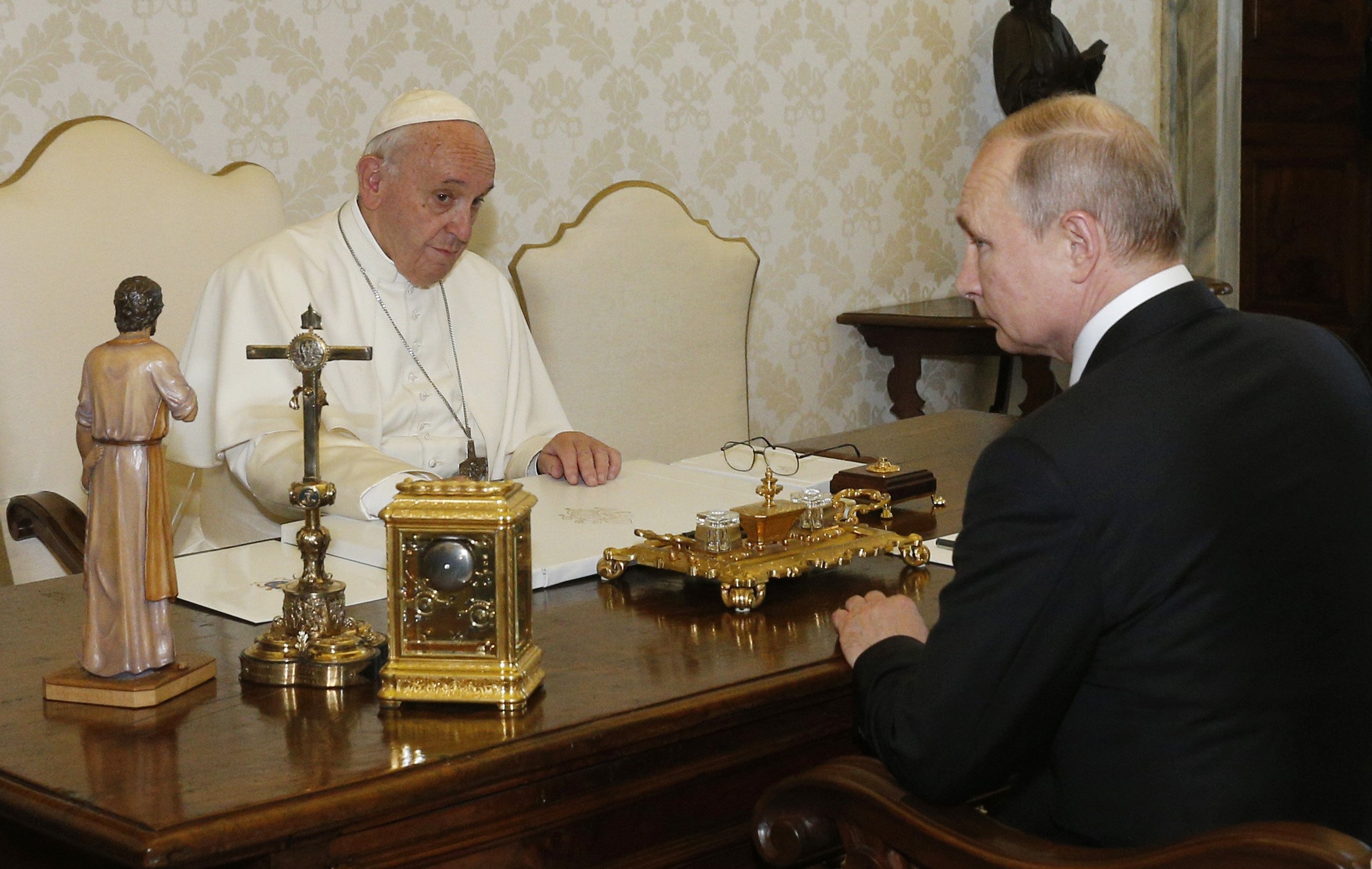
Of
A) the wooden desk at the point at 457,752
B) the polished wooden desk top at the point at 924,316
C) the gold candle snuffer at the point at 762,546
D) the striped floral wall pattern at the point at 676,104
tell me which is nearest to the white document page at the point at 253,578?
the wooden desk at the point at 457,752

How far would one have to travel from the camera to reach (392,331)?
344 cm

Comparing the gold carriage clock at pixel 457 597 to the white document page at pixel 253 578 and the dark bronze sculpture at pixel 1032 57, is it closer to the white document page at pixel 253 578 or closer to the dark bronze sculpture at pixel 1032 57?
the white document page at pixel 253 578

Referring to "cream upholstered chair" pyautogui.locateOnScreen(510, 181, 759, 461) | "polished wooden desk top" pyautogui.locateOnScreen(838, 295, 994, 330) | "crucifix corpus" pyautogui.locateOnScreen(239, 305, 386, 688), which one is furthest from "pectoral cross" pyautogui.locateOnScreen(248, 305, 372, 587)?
"polished wooden desk top" pyautogui.locateOnScreen(838, 295, 994, 330)

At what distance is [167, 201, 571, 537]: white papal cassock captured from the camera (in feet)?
9.96

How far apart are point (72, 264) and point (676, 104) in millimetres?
2260

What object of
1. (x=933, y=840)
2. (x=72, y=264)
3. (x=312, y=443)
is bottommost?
(x=933, y=840)

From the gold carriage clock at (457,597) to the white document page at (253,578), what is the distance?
0.42 m

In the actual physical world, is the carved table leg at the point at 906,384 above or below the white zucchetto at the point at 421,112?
below

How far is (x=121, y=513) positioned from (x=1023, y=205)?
3.63 feet

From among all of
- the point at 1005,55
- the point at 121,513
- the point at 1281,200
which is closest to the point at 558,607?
the point at 121,513

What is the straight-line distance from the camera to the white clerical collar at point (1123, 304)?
5.70ft

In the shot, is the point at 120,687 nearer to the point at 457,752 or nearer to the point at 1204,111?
the point at 457,752

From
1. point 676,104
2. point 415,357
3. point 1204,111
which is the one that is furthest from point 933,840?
point 1204,111

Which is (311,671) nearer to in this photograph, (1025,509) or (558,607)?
(558,607)
